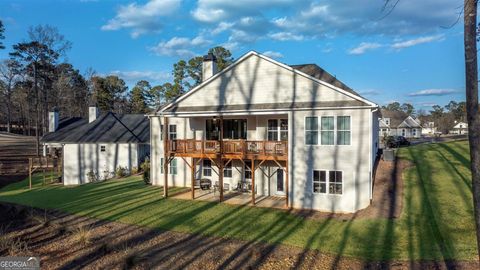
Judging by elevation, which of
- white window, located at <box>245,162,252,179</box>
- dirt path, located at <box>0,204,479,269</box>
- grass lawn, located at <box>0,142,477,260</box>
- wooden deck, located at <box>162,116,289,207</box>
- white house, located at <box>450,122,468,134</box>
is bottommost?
dirt path, located at <box>0,204,479,269</box>

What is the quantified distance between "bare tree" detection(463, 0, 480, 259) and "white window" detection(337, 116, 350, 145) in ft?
31.1

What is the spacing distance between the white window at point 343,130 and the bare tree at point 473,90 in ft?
31.1

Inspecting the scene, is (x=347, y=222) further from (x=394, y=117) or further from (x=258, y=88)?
(x=394, y=117)

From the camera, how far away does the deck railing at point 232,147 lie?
17406mm

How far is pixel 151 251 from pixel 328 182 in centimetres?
919

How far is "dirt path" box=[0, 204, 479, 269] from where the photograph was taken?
10.2 m

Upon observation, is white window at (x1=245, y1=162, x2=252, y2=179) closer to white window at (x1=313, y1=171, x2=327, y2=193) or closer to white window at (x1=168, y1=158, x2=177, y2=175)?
white window at (x1=313, y1=171, x2=327, y2=193)

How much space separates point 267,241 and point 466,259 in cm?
622

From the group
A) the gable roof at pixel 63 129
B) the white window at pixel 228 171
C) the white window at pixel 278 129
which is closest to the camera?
the white window at pixel 278 129

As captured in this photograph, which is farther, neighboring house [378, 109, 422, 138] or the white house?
the white house

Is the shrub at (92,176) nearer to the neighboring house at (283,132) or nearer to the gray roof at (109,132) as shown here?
the gray roof at (109,132)

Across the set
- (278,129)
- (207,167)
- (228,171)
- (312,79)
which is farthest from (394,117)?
(312,79)

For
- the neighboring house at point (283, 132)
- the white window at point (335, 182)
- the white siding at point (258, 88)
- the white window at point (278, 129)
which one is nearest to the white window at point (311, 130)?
the neighboring house at point (283, 132)

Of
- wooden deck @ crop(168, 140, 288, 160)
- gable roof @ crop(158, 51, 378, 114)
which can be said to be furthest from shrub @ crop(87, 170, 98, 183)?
wooden deck @ crop(168, 140, 288, 160)
